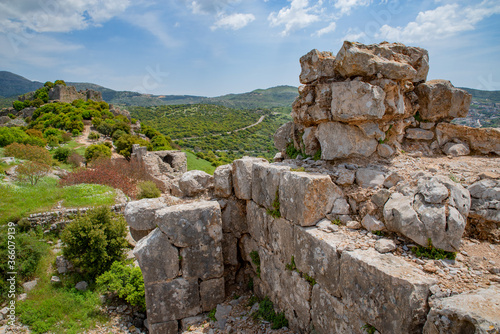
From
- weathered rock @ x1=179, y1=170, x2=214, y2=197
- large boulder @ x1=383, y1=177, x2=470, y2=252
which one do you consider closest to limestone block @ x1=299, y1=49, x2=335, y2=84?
large boulder @ x1=383, y1=177, x2=470, y2=252

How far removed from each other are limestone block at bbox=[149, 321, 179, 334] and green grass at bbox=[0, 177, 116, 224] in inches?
247

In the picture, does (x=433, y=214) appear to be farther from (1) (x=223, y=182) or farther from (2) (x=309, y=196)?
(1) (x=223, y=182)

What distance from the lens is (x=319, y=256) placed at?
13.3 feet

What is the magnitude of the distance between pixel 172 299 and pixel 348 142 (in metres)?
4.60

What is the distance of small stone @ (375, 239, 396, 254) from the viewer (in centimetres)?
350

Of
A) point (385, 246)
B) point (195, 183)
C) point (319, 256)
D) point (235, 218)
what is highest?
point (195, 183)

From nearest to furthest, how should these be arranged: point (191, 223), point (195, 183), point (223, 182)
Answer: point (191, 223) → point (223, 182) → point (195, 183)

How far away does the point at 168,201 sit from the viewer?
678 cm

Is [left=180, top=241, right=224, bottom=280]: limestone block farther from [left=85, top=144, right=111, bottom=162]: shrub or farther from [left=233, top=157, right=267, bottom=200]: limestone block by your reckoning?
[left=85, top=144, right=111, bottom=162]: shrub

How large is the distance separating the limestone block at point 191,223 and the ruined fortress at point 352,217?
0.02m

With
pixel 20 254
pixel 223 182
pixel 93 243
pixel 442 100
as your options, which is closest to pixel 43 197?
pixel 20 254

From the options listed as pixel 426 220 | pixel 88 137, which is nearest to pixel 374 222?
pixel 426 220

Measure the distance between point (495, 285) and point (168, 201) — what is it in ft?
19.2

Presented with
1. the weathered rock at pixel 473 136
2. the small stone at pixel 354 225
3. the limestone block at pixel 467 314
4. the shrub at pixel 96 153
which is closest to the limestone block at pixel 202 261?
the small stone at pixel 354 225
